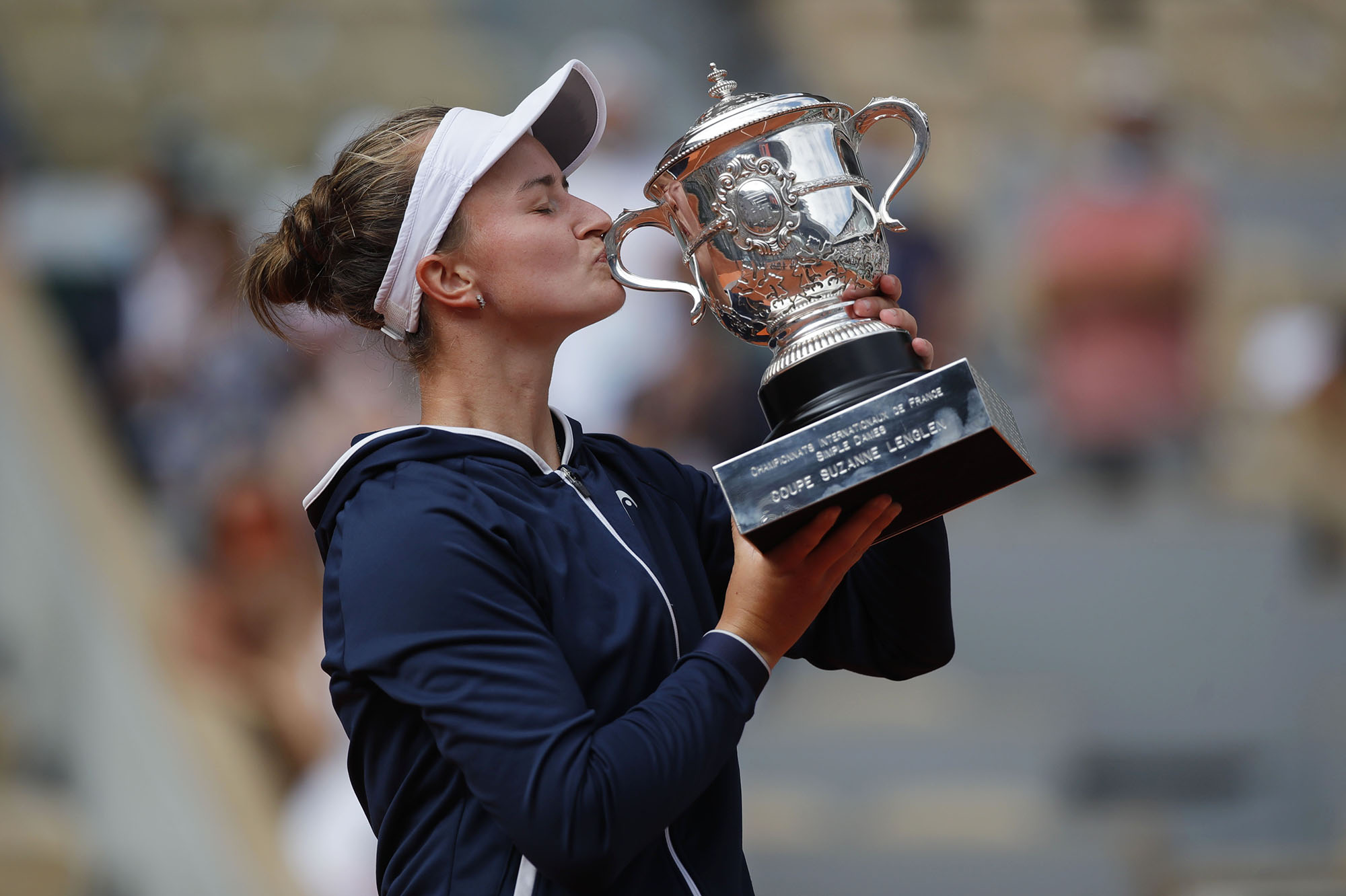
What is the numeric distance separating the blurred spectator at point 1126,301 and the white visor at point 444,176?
10.4ft

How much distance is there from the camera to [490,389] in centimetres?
130

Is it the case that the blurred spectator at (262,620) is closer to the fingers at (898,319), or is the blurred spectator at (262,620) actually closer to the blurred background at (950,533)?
the blurred background at (950,533)

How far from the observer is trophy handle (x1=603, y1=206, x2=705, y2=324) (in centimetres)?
131

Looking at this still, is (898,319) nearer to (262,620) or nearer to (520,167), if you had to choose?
(520,167)

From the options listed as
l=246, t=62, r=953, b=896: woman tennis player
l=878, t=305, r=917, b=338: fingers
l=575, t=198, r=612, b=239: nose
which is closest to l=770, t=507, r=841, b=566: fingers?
l=246, t=62, r=953, b=896: woman tennis player

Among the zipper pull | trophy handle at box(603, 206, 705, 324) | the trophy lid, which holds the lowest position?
the zipper pull

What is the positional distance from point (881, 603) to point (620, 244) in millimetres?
395

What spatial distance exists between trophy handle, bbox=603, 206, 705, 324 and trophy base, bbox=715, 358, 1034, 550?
199 mm

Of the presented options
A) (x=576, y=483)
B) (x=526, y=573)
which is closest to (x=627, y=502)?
(x=576, y=483)

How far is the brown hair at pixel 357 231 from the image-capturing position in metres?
1.30

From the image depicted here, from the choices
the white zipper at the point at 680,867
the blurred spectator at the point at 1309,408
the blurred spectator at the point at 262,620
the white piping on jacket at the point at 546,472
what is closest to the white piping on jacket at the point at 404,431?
the white piping on jacket at the point at 546,472

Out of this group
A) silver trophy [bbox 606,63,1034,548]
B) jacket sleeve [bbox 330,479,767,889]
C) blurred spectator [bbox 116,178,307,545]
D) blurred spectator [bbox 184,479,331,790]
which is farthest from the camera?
blurred spectator [bbox 116,178,307,545]

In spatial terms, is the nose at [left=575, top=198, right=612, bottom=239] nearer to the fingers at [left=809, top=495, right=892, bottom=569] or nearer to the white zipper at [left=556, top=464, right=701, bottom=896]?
the white zipper at [left=556, top=464, right=701, bottom=896]

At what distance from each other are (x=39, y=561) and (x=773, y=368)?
3410 mm
